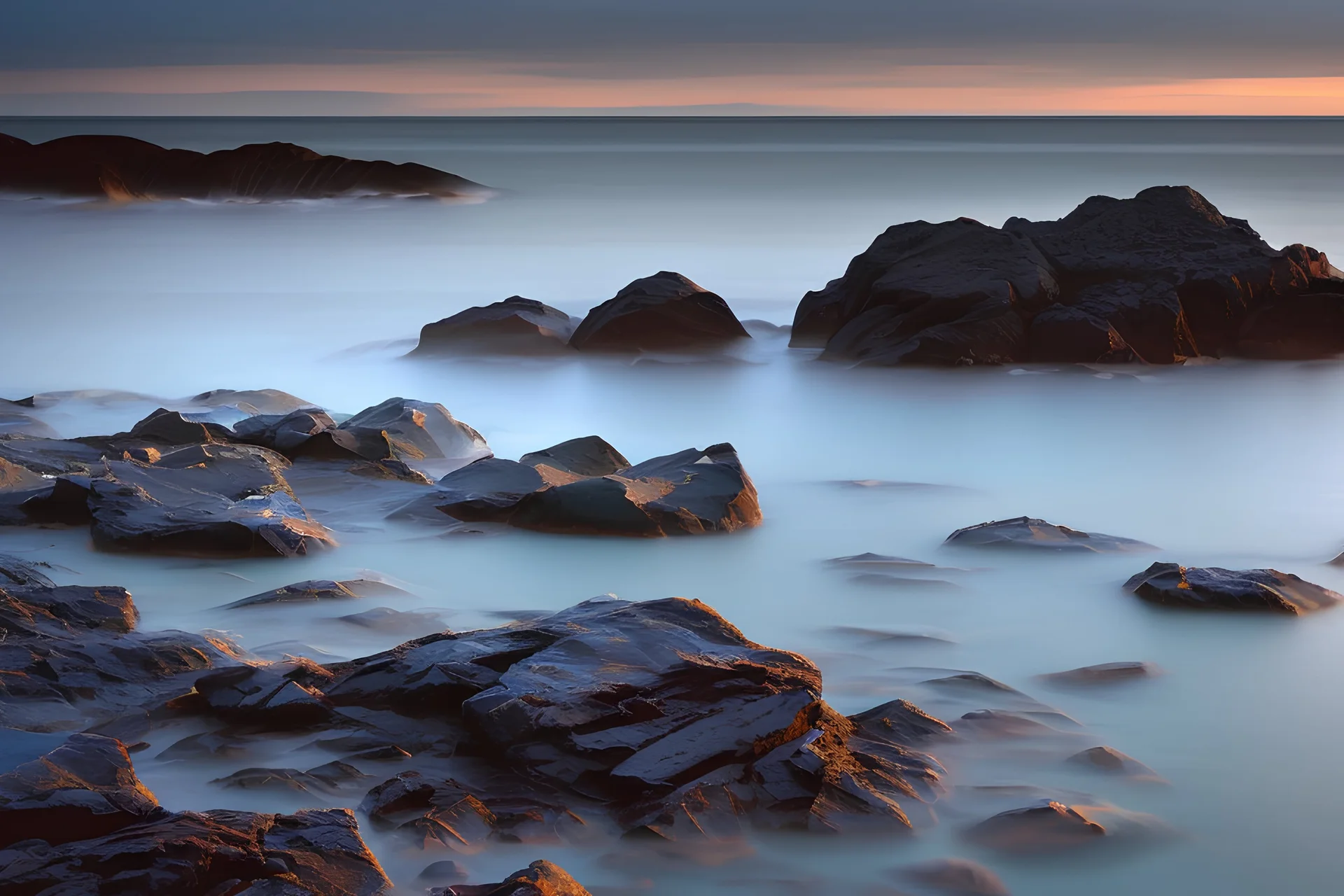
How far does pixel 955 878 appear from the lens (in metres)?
2.57

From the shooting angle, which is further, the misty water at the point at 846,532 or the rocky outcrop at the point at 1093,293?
the rocky outcrop at the point at 1093,293

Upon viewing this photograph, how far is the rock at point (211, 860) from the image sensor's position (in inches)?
87.1

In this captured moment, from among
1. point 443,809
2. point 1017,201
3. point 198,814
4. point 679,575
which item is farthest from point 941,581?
point 1017,201

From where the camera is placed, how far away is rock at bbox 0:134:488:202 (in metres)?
32.0

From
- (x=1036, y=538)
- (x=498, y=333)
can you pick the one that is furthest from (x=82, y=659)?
(x=498, y=333)

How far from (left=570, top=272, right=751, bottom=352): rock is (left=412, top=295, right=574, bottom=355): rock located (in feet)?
0.72

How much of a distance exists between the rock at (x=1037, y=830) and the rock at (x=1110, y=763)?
0.97 feet

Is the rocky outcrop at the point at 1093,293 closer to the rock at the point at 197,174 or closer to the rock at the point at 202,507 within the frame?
the rock at the point at 202,507


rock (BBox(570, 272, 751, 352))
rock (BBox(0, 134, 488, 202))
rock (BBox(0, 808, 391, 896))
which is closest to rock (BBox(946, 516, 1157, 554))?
rock (BBox(0, 808, 391, 896))

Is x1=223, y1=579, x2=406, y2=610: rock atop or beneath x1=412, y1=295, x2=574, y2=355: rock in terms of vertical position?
beneath

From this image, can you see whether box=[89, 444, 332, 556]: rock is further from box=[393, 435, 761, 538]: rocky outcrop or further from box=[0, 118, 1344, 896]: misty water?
box=[393, 435, 761, 538]: rocky outcrop

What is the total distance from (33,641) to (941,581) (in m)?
2.81

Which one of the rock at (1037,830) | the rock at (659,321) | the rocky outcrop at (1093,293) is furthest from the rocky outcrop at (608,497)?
the rock at (659,321)

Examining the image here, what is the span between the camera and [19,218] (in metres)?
26.4
